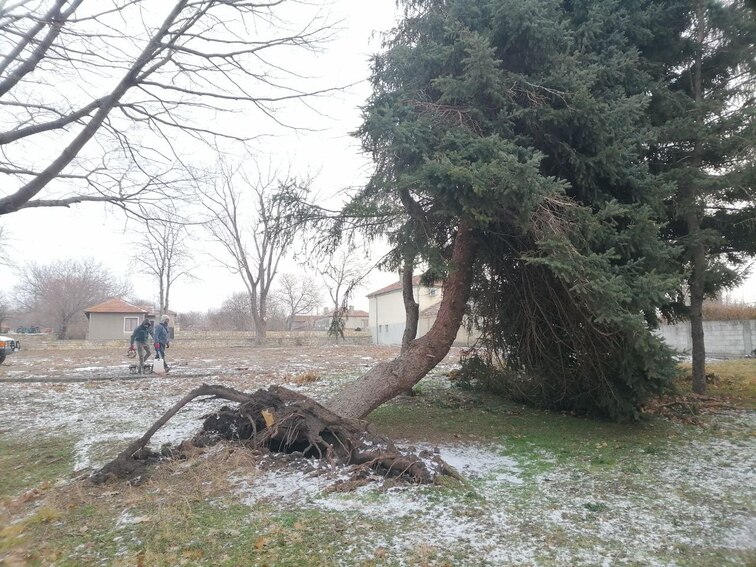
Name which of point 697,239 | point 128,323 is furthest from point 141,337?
point 128,323

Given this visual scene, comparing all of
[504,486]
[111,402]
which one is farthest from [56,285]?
[504,486]

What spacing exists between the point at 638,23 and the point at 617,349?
17.0ft

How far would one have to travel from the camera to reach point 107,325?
4141cm

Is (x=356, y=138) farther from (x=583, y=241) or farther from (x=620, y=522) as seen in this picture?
(x=620, y=522)

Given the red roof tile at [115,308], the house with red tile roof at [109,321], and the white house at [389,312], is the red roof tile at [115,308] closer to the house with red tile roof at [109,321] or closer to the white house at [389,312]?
the house with red tile roof at [109,321]

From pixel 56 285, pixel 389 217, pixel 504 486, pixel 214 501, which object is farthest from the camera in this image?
pixel 56 285

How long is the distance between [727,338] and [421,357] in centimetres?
1822

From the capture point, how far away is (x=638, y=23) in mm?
7840

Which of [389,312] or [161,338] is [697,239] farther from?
[389,312]

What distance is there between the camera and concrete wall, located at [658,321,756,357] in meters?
19.0

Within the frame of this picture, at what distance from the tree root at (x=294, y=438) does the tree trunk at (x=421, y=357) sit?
3.02 feet

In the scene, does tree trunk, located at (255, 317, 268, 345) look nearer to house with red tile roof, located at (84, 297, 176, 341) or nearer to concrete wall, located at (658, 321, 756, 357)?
house with red tile roof, located at (84, 297, 176, 341)

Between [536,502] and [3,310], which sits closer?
[536,502]

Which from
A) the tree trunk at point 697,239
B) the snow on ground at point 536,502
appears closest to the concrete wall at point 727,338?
A: the tree trunk at point 697,239
